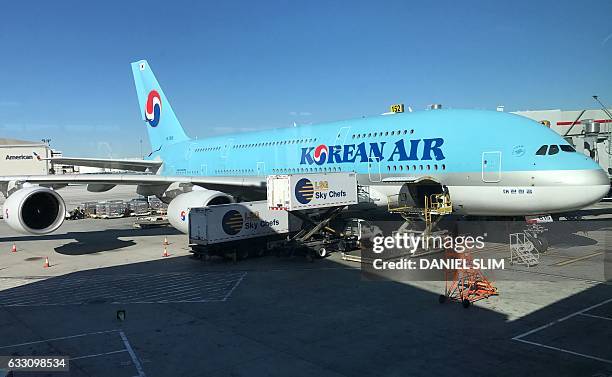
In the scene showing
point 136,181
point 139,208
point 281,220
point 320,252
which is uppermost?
point 136,181

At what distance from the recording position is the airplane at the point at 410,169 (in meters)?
14.7

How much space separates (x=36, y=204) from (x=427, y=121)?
1507cm

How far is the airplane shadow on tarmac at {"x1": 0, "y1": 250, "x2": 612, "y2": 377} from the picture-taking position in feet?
26.4

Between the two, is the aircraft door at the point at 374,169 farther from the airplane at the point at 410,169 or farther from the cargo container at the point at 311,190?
the cargo container at the point at 311,190

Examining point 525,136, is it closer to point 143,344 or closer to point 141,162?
point 143,344

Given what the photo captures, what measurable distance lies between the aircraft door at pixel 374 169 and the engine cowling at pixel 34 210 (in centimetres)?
1168

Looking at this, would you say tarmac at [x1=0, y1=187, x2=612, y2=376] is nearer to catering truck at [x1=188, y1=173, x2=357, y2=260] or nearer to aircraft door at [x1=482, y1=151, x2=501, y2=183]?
catering truck at [x1=188, y1=173, x2=357, y2=260]

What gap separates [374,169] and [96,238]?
598 inches

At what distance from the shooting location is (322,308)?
37.1 feet


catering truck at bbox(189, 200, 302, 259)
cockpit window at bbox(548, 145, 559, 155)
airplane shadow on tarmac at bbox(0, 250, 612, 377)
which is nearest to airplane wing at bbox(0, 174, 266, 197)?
catering truck at bbox(189, 200, 302, 259)

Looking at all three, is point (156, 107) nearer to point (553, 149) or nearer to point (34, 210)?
point (34, 210)

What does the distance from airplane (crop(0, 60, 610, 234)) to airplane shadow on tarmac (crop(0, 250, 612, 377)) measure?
3.70 meters

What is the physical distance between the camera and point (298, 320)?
10.5 metres

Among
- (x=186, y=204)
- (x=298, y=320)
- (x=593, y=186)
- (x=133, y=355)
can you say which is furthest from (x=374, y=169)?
(x=133, y=355)
